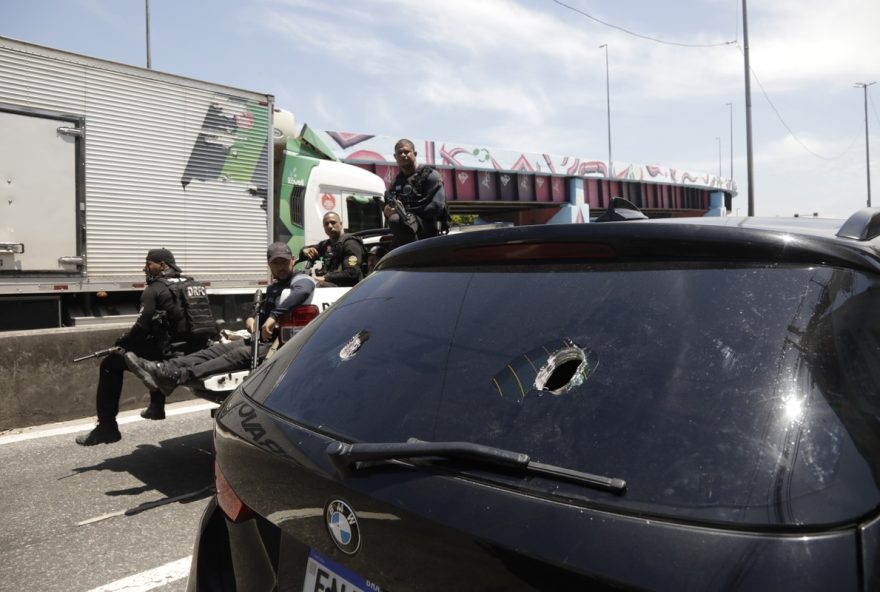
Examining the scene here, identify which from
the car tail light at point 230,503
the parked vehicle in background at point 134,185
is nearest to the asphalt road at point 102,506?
the car tail light at point 230,503

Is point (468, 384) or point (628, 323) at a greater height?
point (628, 323)

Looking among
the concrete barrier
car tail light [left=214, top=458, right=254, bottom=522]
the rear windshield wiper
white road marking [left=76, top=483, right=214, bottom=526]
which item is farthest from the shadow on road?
the rear windshield wiper

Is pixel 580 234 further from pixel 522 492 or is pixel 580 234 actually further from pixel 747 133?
pixel 747 133

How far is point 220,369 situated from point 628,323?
14.5 feet

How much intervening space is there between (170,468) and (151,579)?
2004 millimetres

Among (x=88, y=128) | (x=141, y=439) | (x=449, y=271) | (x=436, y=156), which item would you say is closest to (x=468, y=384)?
(x=449, y=271)

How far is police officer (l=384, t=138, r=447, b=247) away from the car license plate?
496 cm

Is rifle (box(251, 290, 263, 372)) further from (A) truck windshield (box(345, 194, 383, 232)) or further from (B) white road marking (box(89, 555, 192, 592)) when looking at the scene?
(A) truck windshield (box(345, 194, 383, 232))

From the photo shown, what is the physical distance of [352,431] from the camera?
1.55 meters

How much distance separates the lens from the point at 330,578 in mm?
1381

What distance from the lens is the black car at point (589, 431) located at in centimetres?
106

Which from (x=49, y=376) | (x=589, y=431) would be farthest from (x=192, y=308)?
(x=589, y=431)

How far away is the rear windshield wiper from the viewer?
3.88ft

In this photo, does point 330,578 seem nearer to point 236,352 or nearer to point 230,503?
point 230,503
